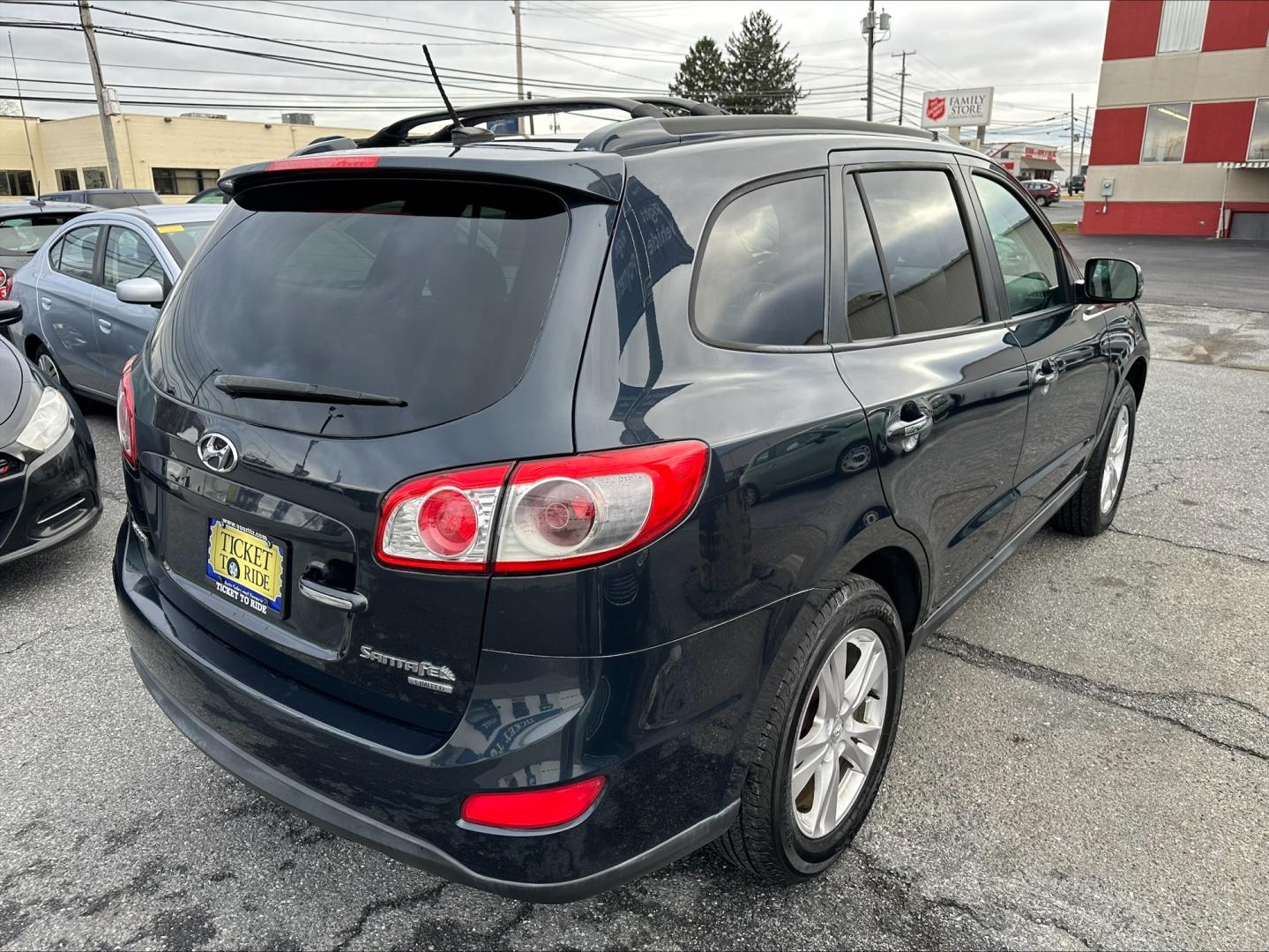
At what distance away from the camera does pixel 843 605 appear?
208 centimetres

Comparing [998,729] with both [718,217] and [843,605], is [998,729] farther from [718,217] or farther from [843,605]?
[718,217]

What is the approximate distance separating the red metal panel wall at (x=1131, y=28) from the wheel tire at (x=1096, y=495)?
95.2 ft

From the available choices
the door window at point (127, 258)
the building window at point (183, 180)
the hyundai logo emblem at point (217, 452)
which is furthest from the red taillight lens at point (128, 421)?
the building window at point (183, 180)

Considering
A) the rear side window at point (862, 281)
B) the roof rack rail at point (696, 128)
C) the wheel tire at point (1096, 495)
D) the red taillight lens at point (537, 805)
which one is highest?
the roof rack rail at point (696, 128)

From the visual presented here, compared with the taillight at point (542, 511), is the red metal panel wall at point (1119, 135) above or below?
above

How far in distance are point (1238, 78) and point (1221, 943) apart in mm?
31563

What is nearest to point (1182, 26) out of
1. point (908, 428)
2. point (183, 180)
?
point (908, 428)

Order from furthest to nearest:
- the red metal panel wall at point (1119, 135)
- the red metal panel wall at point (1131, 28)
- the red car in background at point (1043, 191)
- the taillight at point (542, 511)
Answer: the red car in background at point (1043, 191) → the red metal panel wall at point (1119, 135) → the red metal panel wall at point (1131, 28) → the taillight at point (542, 511)

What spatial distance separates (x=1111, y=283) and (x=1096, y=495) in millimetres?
1194

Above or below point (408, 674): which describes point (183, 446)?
above

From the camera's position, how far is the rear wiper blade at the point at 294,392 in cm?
175

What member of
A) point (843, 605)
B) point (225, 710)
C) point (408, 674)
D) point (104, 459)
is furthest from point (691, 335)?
point (104, 459)

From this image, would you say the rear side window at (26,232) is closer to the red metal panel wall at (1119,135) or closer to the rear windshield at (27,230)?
the rear windshield at (27,230)

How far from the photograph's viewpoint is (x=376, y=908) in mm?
2205
